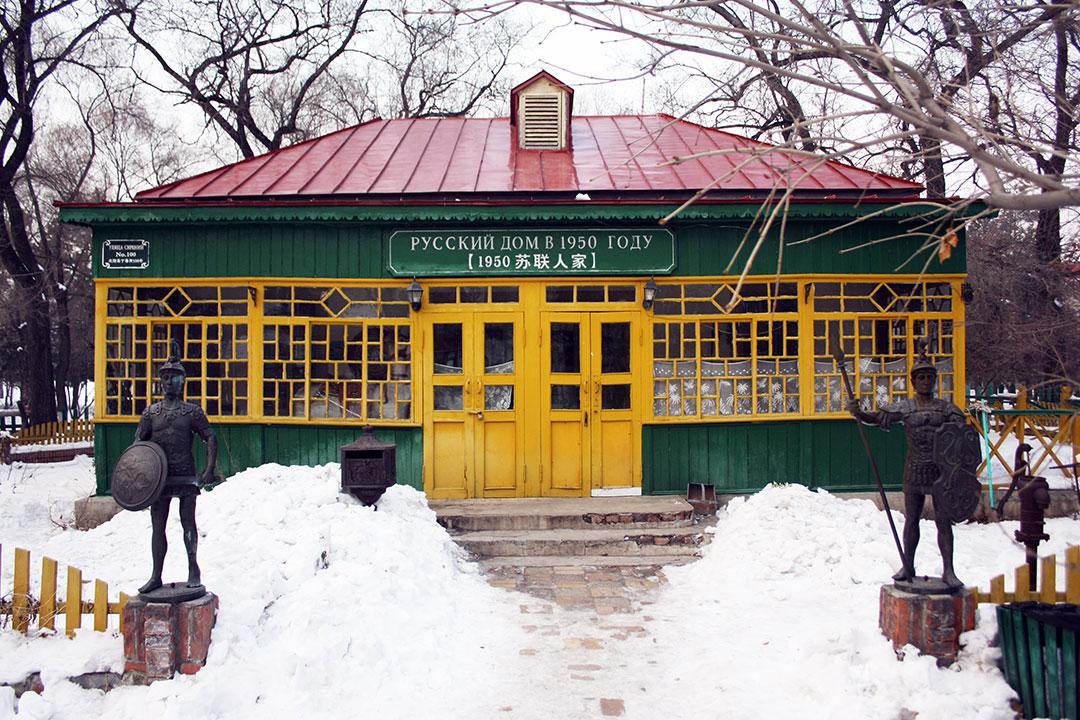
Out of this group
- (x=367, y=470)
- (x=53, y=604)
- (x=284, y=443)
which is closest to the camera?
(x=53, y=604)

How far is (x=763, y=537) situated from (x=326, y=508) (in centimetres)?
432

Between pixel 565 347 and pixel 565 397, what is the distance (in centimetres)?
63

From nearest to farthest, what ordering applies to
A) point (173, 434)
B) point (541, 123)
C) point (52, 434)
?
point (173, 434) → point (541, 123) → point (52, 434)

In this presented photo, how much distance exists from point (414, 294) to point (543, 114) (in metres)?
4.52

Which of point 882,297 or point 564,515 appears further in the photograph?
point 882,297

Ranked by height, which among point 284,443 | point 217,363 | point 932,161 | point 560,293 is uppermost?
point 932,161

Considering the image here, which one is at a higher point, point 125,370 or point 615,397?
point 125,370

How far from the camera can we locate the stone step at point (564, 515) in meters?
8.94

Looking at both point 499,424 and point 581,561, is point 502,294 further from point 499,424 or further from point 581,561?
point 581,561

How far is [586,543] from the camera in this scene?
852 centimetres

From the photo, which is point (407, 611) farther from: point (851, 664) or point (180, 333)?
point (180, 333)

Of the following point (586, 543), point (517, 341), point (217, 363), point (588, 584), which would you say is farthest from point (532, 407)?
point (217, 363)

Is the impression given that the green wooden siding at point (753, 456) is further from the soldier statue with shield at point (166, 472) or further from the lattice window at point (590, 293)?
the soldier statue with shield at point (166, 472)

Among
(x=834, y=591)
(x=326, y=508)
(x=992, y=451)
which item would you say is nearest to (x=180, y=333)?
(x=326, y=508)
